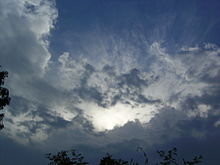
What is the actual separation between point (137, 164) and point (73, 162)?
40.3 feet

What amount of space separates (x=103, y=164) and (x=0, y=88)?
18542 mm

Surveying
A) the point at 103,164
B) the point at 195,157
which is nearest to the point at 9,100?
the point at 103,164

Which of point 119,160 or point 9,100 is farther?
point 119,160

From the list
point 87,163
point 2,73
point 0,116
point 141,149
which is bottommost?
point 87,163

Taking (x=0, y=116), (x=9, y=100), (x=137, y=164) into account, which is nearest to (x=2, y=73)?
(x=9, y=100)

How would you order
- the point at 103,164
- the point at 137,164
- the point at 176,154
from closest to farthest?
the point at 176,154 → the point at 137,164 → the point at 103,164

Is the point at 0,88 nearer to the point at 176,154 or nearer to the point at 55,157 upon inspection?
the point at 55,157

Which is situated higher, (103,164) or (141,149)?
(141,149)

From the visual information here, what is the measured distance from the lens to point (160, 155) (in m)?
22.8

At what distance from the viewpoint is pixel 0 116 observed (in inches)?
928

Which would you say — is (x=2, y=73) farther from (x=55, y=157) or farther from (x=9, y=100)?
(x=55, y=157)

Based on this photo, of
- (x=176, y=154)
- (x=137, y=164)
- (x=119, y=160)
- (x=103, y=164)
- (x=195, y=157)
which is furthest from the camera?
(x=119, y=160)

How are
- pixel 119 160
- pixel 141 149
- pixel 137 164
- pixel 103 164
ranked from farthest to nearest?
pixel 119 160 < pixel 103 164 < pixel 137 164 < pixel 141 149

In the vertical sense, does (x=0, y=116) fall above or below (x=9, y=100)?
below
